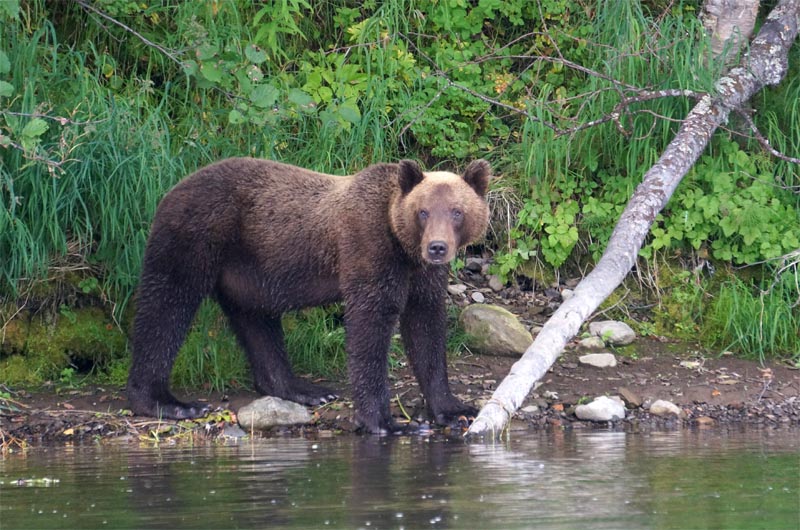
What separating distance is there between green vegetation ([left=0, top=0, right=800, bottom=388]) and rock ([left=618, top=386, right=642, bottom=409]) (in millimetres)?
1261

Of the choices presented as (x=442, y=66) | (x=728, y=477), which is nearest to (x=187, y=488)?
(x=728, y=477)

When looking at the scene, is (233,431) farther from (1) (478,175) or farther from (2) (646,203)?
(2) (646,203)

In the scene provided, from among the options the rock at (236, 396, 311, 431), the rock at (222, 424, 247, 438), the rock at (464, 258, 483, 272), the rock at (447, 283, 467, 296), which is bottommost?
the rock at (222, 424, 247, 438)

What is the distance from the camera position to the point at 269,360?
28.4 ft

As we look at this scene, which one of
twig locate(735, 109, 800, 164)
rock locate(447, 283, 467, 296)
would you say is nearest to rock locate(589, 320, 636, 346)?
rock locate(447, 283, 467, 296)

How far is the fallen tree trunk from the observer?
7.13 metres

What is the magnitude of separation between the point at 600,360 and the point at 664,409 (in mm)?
922

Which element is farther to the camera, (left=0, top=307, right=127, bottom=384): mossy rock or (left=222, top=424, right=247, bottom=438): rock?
(left=0, top=307, right=127, bottom=384): mossy rock

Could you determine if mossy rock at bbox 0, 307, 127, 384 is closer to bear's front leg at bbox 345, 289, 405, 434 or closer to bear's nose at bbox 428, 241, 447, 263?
bear's front leg at bbox 345, 289, 405, 434

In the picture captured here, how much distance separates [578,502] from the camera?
17.4ft

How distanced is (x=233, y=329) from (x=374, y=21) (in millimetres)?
3328

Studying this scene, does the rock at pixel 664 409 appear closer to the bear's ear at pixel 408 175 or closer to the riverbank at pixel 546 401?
the riverbank at pixel 546 401

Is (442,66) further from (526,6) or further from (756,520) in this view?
(756,520)

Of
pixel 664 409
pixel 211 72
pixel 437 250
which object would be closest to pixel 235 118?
pixel 211 72
